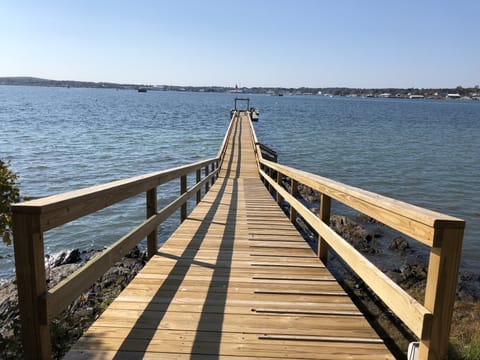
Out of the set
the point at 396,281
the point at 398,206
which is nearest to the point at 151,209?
the point at 398,206

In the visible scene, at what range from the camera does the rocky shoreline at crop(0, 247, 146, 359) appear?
10.9ft

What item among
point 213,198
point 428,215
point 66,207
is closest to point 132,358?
point 66,207

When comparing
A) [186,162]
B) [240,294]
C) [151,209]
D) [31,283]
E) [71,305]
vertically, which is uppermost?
[31,283]

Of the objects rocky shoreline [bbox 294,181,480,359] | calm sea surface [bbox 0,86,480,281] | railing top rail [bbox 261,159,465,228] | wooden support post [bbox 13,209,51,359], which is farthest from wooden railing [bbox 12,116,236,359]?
calm sea surface [bbox 0,86,480,281]

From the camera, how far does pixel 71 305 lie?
5.70 meters

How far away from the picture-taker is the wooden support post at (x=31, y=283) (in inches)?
76.5

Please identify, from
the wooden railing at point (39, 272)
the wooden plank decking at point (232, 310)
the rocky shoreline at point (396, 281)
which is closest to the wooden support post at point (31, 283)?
the wooden railing at point (39, 272)

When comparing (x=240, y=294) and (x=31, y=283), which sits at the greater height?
(x=31, y=283)

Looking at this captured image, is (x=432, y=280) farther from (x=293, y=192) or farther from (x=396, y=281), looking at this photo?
(x=396, y=281)

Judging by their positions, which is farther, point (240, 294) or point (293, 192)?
point (293, 192)

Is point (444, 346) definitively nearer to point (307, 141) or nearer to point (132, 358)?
point (132, 358)

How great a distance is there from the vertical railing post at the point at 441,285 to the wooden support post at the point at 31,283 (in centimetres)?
195

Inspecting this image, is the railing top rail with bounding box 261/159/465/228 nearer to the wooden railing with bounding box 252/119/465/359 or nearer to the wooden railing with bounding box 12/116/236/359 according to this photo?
the wooden railing with bounding box 252/119/465/359

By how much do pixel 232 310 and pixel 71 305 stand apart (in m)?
3.41
